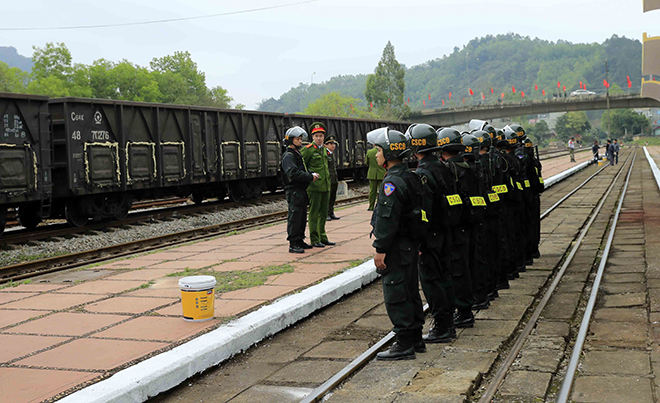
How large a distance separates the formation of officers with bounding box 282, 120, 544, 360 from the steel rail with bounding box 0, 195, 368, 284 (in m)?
6.08

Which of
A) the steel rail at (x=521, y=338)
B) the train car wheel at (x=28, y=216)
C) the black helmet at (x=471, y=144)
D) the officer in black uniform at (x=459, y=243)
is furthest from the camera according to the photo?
the train car wheel at (x=28, y=216)

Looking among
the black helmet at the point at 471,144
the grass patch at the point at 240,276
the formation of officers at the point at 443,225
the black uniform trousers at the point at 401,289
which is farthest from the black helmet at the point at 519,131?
the black uniform trousers at the point at 401,289

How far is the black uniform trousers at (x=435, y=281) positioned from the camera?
17.9 ft

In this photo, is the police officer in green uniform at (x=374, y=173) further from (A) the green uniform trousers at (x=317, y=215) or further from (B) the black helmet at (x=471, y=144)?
(B) the black helmet at (x=471, y=144)

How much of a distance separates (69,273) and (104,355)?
4362 mm

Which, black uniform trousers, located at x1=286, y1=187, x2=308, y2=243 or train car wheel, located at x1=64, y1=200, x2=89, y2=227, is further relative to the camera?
train car wheel, located at x1=64, y1=200, x2=89, y2=227

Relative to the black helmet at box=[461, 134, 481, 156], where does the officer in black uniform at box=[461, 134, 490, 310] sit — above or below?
below

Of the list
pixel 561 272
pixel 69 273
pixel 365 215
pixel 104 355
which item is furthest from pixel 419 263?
pixel 365 215

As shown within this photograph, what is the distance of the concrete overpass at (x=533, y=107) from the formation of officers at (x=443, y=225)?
210ft

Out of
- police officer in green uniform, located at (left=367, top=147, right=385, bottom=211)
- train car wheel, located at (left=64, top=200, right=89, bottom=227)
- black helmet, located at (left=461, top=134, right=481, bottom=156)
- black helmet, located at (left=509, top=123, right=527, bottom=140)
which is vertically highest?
black helmet, located at (left=509, top=123, right=527, bottom=140)

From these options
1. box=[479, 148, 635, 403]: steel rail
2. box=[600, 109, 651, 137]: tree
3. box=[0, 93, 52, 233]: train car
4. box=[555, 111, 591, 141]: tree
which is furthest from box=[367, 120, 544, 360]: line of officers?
box=[555, 111, 591, 141]: tree

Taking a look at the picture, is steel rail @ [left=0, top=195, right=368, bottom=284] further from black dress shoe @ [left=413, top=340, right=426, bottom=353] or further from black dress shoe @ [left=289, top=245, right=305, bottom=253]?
black dress shoe @ [left=413, top=340, right=426, bottom=353]

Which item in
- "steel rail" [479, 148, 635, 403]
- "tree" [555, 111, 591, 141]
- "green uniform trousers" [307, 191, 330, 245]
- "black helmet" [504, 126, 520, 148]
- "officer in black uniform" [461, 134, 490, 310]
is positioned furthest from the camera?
"tree" [555, 111, 591, 141]

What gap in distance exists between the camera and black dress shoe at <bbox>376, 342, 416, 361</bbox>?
493cm
